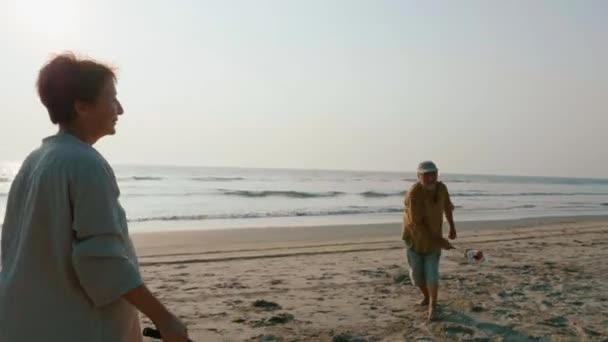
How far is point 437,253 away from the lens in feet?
21.1

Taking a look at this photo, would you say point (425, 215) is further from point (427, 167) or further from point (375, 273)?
point (375, 273)

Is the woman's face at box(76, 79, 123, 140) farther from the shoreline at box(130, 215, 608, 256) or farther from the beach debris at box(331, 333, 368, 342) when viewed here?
the shoreline at box(130, 215, 608, 256)

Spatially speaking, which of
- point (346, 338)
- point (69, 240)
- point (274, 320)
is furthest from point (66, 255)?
point (274, 320)

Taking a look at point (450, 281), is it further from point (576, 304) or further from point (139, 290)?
point (139, 290)

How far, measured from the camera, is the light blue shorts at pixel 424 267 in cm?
639

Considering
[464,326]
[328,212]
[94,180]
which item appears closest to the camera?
[94,180]

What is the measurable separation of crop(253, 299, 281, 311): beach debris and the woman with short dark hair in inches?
193

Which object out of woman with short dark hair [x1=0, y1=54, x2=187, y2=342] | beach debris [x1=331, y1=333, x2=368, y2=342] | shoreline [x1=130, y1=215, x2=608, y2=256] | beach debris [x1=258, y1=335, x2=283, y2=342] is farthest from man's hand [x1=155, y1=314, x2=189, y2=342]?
shoreline [x1=130, y1=215, x2=608, y2=256]

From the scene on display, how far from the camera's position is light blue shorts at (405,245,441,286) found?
639 centimetres

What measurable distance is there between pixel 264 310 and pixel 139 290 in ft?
16.3

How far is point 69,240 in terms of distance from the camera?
167cm

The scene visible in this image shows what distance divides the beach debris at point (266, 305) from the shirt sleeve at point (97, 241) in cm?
504

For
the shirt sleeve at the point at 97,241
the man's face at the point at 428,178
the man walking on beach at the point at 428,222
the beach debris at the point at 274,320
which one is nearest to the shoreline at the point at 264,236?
the beach debris at the point at 274,320

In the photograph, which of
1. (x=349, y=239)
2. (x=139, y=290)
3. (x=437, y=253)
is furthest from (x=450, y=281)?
(x=139, y=290)
